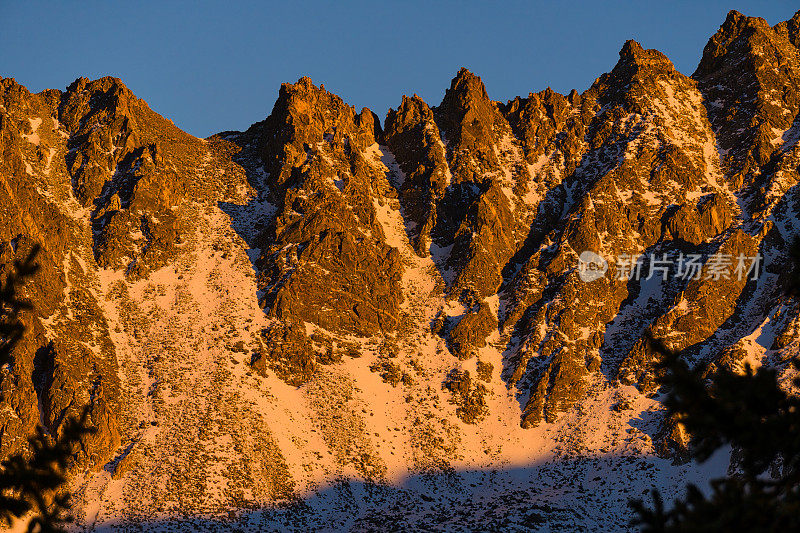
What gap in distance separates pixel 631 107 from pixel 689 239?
31599 mm

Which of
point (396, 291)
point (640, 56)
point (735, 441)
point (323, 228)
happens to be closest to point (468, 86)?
point (640, 56)

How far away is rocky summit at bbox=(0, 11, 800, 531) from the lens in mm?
78375

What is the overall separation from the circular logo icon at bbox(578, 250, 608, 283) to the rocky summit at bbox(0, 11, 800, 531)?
37cm

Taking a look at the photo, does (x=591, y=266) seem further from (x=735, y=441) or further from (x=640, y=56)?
(x=735, y=441)

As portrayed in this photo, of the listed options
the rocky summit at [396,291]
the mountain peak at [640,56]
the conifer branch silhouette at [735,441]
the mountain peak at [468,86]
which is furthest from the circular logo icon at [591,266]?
the conifer branch silhouette at [735,441]

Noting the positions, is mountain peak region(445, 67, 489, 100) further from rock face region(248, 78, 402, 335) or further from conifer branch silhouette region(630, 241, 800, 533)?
conifer branch silhouette region(630, 241, 800, 533)

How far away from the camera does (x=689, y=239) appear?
11125cm

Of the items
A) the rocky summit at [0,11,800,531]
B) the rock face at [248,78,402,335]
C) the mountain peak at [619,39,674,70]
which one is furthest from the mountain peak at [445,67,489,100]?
the mountain peak at [619,39,674,70]

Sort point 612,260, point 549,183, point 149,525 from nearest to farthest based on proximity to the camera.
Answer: point 149,525 < point 612,260 < point 549,183

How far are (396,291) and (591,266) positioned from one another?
26089 mm

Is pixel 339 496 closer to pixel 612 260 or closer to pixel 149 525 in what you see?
pixel 149 525

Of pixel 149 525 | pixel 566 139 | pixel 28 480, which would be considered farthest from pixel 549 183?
pixel 28 480

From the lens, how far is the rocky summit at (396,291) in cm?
7838

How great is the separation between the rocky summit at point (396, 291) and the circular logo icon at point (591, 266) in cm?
37
